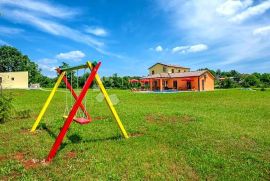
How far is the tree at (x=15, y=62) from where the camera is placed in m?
74.4

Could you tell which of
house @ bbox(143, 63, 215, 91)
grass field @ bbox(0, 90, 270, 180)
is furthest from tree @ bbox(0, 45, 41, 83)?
grass field @ bbox(0, 90, 270, 180)

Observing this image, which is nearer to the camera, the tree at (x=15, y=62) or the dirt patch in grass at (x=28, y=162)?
the dirt patch in grass at (x=28, y=162)

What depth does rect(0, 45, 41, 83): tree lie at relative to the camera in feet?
244

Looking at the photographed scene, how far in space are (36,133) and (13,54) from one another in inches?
2979

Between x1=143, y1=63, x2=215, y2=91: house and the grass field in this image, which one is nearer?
the grass field

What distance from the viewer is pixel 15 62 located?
75500 mm

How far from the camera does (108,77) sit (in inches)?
2430

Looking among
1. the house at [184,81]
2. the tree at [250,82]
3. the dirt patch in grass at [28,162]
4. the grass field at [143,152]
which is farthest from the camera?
the tree at [250,82]

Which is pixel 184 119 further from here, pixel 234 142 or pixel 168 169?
pixel 168 169

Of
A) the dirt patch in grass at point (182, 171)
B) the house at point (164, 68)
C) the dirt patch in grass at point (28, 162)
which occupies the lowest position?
the dirt patch in grass at point (182, 171)

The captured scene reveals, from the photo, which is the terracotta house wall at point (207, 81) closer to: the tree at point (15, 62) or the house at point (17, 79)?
the house at point (17, 79)

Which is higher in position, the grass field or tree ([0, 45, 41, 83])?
tree ([0, 45, 41, 83])

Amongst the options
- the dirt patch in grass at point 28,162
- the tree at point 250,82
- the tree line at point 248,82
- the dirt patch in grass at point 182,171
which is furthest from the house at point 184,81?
the dirt patch in grass at point 28,162

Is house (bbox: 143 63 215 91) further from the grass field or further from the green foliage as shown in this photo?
the green foliage
